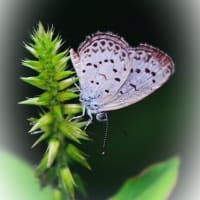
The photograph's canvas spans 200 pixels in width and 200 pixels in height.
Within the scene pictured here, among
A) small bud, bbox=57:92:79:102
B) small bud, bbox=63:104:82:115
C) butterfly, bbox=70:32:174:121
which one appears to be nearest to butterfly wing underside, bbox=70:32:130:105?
butterfly, bbox=70:32:174:121

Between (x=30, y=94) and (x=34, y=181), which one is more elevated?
(x=30, y=94)

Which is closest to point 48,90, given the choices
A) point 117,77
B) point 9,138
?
point 117,77

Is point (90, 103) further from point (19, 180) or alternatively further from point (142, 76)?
point (19, 180)

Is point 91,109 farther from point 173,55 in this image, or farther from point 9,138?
point 173,55

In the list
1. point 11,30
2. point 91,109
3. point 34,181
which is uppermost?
point 11,30

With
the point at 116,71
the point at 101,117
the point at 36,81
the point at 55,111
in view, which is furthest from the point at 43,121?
the point at 116,71

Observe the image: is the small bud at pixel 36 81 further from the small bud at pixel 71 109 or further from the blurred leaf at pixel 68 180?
the blurred leaf at pixel 68 180
